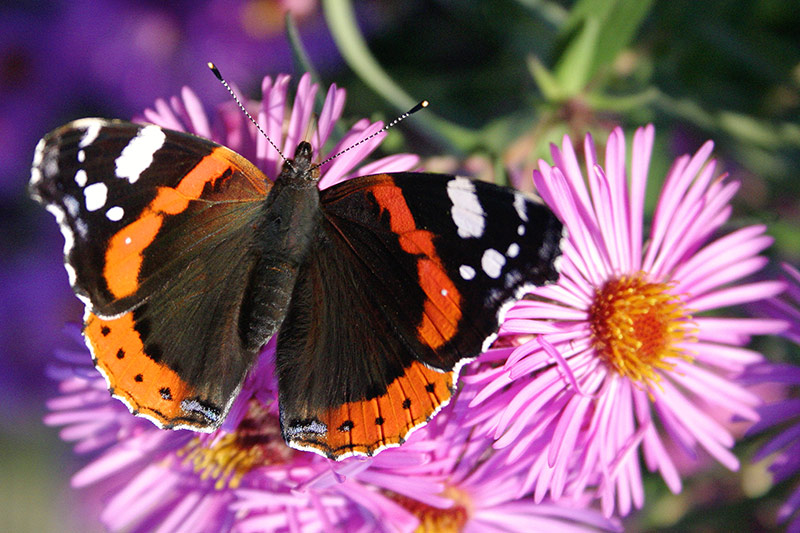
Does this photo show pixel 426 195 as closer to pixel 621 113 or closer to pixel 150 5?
pixel 621 113

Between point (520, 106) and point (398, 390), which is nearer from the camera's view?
point (398, 390)

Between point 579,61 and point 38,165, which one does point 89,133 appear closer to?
point 38,165

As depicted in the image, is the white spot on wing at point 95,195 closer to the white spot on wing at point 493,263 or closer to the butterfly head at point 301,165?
the butterfly head at point 301,165

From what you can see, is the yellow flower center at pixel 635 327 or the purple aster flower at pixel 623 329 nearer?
the purple aster flower at pixel 623 329

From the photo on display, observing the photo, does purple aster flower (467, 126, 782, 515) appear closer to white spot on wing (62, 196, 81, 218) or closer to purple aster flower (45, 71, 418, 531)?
purple aster flower (45, 71, 418, 531)

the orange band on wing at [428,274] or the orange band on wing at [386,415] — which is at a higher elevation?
the orange band on wing at [428,274]

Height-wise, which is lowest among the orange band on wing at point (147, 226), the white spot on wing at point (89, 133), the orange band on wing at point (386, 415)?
the orange band on wing at point (386, 415)

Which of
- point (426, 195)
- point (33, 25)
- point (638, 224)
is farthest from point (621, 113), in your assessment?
point (33, 25)

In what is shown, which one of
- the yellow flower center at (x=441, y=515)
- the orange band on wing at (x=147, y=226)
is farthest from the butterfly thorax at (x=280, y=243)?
the yellow flower center at (x=441, y=515)
